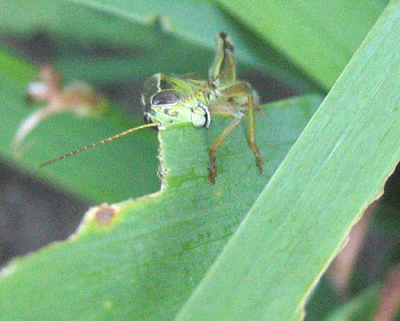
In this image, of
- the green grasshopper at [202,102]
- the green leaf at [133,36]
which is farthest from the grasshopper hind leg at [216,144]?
the green leaf at [133,36]

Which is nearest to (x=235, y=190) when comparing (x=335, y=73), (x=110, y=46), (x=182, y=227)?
(x=182, y=227)

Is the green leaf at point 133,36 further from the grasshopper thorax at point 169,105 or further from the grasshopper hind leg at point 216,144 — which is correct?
the grasshopper hind leg at point 216,144

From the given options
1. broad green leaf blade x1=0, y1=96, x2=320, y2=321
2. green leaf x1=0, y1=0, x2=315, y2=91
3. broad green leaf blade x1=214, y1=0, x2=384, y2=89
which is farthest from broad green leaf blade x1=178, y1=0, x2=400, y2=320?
green leaf x1=0, y1=0, x2=315, y2=91

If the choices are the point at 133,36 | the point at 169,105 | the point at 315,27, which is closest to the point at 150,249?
the point at 169,105

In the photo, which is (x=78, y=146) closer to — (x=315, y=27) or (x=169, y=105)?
(x=169, y=105)

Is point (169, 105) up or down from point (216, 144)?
down
